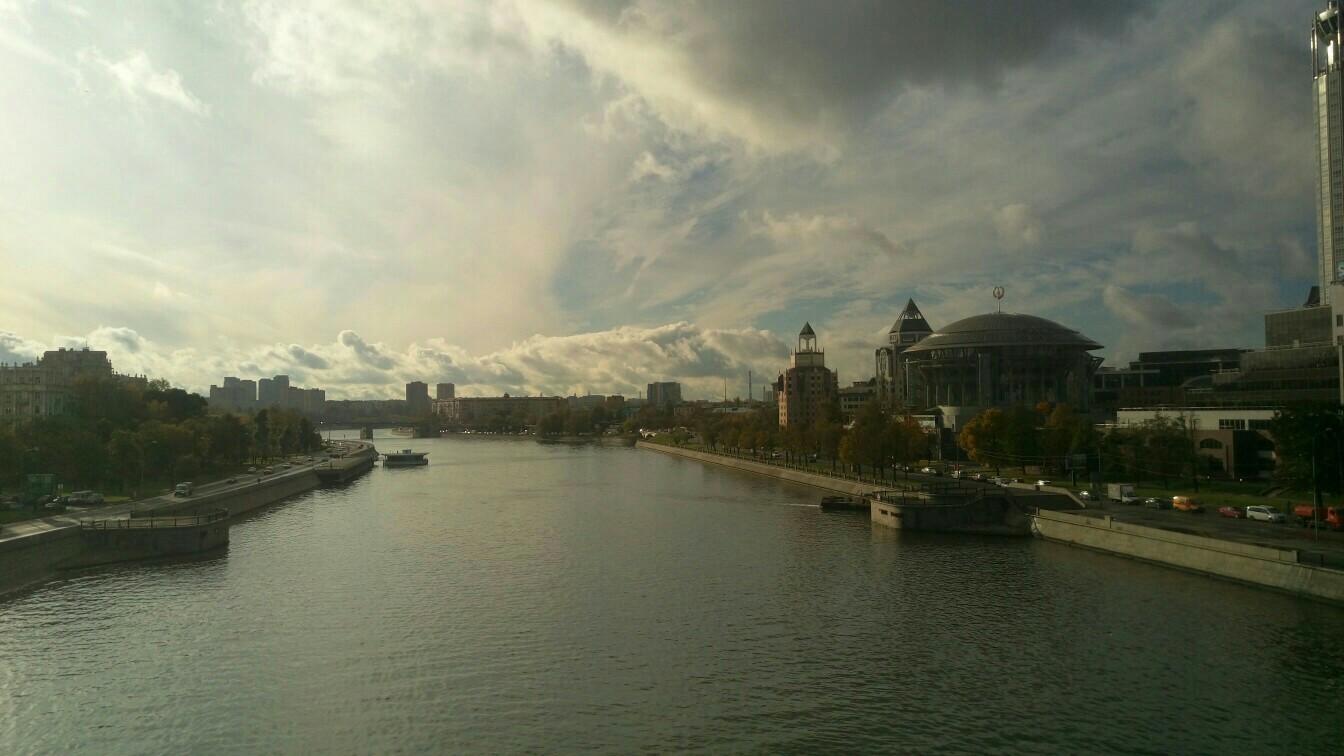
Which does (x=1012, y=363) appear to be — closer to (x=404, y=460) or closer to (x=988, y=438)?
(x=988, y=438)

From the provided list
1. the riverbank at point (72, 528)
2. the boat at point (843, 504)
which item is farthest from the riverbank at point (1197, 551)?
the riverbank at point (72, 528)

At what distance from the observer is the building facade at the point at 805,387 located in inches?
5507

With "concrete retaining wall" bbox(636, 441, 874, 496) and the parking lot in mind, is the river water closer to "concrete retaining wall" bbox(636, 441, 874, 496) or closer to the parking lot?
the parking lot

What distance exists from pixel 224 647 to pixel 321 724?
24.1 feet

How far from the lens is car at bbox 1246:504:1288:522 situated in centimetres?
3431

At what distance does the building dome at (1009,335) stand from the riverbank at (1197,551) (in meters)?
67.0

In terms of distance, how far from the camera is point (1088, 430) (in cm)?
5334

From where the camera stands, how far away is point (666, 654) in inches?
901

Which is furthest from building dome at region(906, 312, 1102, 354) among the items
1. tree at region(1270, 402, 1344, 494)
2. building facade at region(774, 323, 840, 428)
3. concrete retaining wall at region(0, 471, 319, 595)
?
concrete retaining wall at region(0, 471, 319, 595)

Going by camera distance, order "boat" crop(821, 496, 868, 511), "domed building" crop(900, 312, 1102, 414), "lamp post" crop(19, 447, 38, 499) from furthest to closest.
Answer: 1. "domed building" crop(900, 312, 1102, 414)
2. "boat" crop(821, 496, 868, 511)
3. "lamp post" crop(19, 447, 38, 499)

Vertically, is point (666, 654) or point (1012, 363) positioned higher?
point (1012, 363)

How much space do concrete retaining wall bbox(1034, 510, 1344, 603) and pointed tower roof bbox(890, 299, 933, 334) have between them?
139m

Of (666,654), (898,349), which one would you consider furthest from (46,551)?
(898,349)

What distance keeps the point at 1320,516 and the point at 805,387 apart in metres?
109
